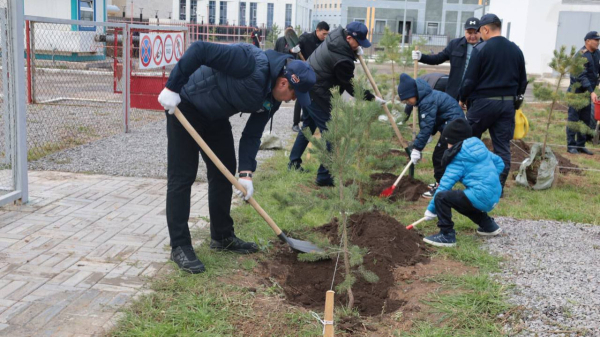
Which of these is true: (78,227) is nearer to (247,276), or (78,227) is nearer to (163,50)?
(247,276)

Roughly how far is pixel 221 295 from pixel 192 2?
47.8m

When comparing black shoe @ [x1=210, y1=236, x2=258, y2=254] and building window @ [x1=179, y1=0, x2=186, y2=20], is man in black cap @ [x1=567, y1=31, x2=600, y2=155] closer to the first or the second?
black shoe @ [x1=210, y1=236, x2=258, y2=254]

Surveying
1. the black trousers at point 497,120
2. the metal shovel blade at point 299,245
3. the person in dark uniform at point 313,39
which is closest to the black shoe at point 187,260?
the metal shovel blade at point 299,245

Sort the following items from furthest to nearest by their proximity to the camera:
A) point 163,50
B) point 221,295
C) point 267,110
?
point 163,50, point 267,110, point 221,295

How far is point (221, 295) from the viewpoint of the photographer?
3775mm

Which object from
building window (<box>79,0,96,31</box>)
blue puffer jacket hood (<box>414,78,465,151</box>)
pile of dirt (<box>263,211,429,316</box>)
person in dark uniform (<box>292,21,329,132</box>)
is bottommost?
pile of dirt (<box>263,211,429,316</box>)

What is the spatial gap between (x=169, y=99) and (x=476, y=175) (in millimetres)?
2542

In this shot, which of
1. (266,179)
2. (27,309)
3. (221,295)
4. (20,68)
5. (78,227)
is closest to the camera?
(27,309)

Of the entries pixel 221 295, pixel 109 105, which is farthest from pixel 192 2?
pixel 221 295

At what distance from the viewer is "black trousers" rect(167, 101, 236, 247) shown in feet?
13.3

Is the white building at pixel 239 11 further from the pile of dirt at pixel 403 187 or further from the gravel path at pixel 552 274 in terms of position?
the gravel path at pixel 552 274

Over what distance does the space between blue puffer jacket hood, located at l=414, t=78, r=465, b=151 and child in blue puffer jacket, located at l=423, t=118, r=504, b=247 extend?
4.72ft

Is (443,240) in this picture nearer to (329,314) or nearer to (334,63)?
(329,314)

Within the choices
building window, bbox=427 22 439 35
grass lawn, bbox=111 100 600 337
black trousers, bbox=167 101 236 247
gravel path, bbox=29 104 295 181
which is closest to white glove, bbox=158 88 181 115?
black trousers, bbox=167 101 236 247
